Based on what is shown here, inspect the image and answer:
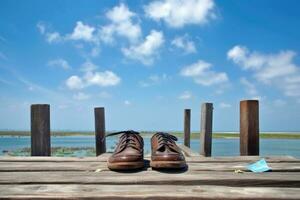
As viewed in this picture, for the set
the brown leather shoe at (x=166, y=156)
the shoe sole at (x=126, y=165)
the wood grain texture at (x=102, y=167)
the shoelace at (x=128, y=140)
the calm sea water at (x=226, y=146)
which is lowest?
the calm sea water at (x=226, y=146)

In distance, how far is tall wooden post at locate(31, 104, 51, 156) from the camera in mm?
5059

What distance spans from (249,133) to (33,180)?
3543 mm

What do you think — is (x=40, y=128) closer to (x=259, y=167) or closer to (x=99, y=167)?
(x=99, y=167)

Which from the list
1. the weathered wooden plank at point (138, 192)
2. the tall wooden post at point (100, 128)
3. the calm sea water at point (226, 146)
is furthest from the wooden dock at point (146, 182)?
the calm sea water at point (226, 146)

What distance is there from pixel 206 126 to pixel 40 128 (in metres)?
2.93

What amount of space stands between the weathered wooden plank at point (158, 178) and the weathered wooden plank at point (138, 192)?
125 mm

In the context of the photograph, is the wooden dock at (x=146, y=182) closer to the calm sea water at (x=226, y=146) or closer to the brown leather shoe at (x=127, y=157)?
the brown leather shoe at (x=127, y=157)

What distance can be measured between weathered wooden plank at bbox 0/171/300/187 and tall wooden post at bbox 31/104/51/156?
2056 millimetres

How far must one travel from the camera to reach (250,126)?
17.5ft

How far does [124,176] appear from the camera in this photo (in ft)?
9.53

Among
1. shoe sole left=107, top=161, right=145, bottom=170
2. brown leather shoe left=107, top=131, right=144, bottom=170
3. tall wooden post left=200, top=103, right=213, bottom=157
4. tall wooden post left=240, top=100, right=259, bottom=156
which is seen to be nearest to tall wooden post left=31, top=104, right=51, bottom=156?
brown leather shoe left=107, top=131, right=144, bottom=170

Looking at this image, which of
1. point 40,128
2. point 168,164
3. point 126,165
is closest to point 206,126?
point 40,128

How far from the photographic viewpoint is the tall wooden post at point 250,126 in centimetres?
531

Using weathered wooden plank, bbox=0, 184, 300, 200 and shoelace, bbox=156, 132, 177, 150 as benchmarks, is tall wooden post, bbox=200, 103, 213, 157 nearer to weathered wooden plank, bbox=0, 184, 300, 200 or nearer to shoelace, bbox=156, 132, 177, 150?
shoelace, bbox=156, 132, 177, 150
